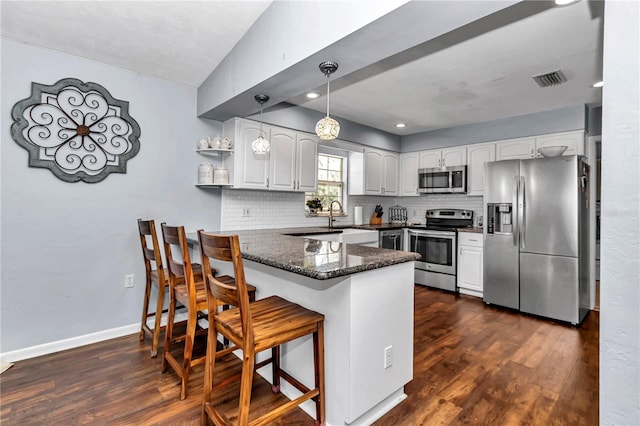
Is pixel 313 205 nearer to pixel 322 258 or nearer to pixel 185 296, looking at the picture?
pixel 185 296

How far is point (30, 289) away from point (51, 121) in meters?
1.37

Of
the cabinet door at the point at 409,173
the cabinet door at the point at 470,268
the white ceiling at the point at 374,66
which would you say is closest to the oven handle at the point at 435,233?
the cabinet door at the point at 470,268

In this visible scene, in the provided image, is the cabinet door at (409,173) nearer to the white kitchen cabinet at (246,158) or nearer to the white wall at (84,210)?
the white kitchen cabinet at (246,158)

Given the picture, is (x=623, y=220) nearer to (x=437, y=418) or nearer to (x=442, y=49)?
(x=437, y=418)

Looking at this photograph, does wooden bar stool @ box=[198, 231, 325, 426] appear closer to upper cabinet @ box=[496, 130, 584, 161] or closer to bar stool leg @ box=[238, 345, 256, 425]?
bar stool leg @ box=[238, 345, 256, 425]

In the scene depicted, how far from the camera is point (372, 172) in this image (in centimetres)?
514

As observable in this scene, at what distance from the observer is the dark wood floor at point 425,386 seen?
6.16 feet

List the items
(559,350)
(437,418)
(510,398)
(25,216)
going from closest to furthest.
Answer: (437,418)
(510,398)
(25,216)
(559,350)

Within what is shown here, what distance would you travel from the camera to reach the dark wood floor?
1.88 m

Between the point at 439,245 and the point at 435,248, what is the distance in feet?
0.27

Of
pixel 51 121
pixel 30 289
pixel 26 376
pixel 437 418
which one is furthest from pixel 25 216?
pixel 437 418

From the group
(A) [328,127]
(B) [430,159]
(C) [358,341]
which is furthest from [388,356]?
(B) [430,159]

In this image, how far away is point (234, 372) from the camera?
236cm

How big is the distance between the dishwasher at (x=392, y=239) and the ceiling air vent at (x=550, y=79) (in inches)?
99.8
